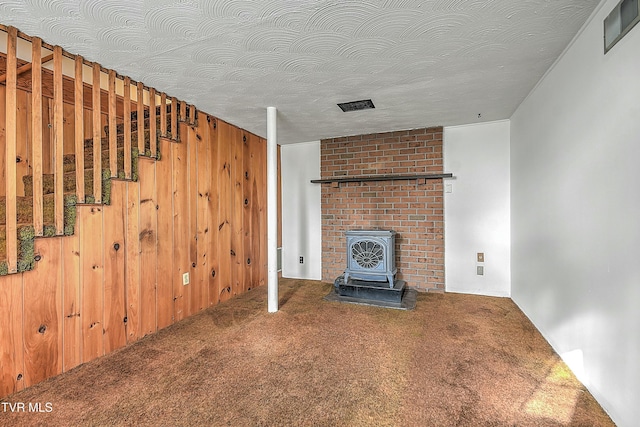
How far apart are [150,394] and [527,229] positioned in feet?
9.98

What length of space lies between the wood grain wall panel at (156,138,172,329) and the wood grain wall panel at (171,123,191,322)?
4 centimetres

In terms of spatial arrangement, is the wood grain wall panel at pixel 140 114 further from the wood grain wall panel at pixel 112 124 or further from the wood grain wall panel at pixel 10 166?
the wood grain wall panel at pixel 10 166

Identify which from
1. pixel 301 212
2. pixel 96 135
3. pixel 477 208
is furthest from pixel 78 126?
pixel 477 208

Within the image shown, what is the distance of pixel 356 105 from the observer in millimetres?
2662

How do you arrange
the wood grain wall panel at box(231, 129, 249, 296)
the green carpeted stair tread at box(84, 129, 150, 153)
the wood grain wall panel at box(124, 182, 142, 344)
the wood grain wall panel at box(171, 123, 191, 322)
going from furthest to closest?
the wood grain wall panel at box(231, 129, 249, 296) < the wood grain wall panel at box(171, 123, 191, 322) < the green carpeted stair tread at box(84, 129, 150, 153) < the wood grain wall panel at box(124, 182, 142, 344)

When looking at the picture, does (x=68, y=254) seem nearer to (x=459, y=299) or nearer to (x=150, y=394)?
(x=150, y=394)

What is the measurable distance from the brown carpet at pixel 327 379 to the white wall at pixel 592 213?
0.22m

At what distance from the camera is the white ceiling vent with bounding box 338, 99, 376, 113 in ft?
8.51

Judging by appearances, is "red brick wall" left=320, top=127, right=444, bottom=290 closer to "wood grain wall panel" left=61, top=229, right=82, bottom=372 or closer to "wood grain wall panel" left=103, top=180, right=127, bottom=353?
"wood grain wall panel" left=103, top=180, right=127, bottom=353

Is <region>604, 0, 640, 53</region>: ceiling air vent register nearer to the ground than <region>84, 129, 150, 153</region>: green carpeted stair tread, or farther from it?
farther from it

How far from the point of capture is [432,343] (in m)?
2.14

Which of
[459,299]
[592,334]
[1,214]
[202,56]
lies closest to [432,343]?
[592,334]

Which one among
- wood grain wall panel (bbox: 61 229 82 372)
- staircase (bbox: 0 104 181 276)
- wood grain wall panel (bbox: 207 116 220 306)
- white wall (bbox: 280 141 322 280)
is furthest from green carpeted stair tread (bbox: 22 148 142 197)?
white wall (bbox: 280 141 322 280)

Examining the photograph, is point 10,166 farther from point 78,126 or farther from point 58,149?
point 78,126
